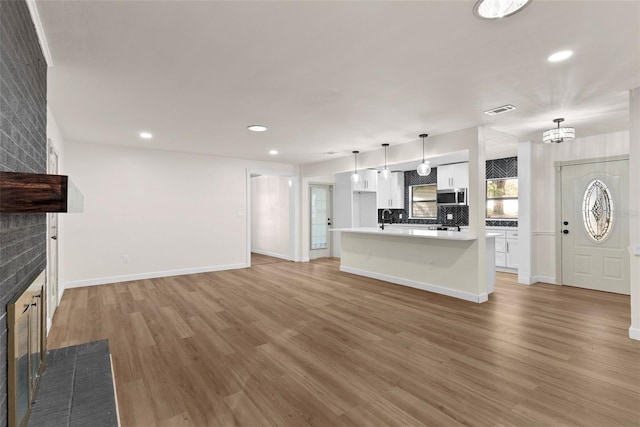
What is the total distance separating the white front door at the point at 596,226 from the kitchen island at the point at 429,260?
5.41 feet

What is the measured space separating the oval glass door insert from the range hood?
659 centimetres

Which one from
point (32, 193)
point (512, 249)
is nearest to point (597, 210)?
point (512, 249)

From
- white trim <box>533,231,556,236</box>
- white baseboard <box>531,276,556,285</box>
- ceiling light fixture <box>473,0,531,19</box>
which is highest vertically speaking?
ceiling light fixture <box>473,0,531,19</box>

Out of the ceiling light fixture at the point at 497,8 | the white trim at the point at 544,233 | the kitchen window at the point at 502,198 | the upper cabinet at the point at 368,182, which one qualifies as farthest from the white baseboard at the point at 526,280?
the ceiling light fixture at the point at 497,8

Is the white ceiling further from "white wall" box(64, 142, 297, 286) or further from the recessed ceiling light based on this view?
"white wall" box(64, 142, 297, 286)

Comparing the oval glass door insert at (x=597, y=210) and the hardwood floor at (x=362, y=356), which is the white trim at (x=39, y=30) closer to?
the hardwood floor at (x=362, y=356)

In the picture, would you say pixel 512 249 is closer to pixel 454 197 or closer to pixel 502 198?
pixel 502 198

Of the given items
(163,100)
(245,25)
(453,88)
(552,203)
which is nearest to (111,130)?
(163,100)

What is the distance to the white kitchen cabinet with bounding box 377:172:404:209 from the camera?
8508 millimetres

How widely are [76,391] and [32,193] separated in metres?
1.31

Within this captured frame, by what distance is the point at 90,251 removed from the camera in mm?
5312

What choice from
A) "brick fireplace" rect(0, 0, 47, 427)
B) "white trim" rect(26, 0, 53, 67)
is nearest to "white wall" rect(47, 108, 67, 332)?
"white trim" rect(26, 0, 53, 67)

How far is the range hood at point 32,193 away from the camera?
122 cm

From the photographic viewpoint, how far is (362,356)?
8.95 feet
